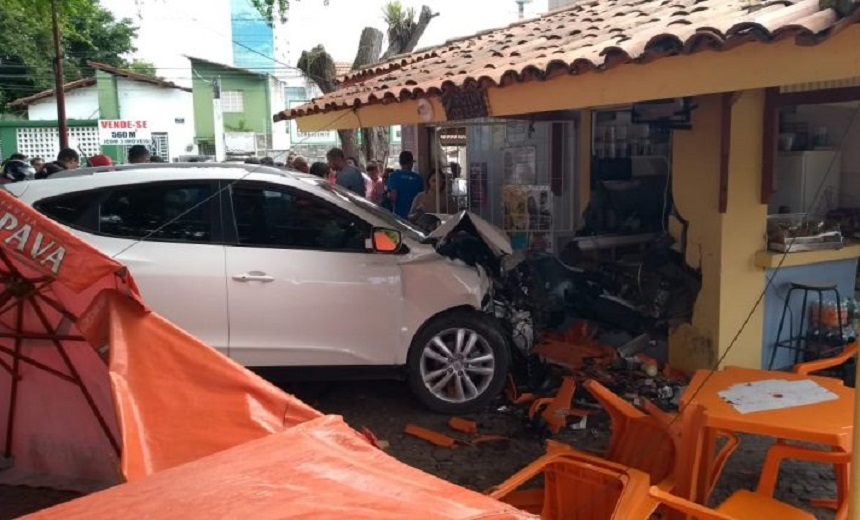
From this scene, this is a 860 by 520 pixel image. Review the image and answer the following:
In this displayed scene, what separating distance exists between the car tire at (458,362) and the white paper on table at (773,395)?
78.8 inches

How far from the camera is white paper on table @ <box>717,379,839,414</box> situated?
356cm

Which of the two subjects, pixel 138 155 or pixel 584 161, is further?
pixel 138 155

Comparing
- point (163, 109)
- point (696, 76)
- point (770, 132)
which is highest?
point (163, 109)

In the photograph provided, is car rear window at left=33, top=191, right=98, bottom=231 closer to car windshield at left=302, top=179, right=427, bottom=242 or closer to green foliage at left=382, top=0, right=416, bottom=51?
car windshield at left=302, top=179, right=427, bottom=242

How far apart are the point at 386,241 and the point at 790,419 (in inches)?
116

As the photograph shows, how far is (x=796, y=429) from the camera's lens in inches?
129

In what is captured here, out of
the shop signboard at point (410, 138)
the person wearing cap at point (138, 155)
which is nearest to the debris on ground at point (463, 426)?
the person wearing cap at point (138, 155)

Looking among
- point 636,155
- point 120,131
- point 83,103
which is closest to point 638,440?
point 636,155

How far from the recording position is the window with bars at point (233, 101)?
4175 centimetres

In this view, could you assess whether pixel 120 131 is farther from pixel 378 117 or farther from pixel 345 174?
pixel 378 117

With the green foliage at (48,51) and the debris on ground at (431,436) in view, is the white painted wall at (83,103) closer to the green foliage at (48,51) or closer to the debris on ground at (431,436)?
the green foliage at (48,51)

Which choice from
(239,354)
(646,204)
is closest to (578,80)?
(239,354)

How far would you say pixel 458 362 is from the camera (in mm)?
5488

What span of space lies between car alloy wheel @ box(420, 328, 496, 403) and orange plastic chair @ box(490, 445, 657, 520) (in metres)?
1.79
